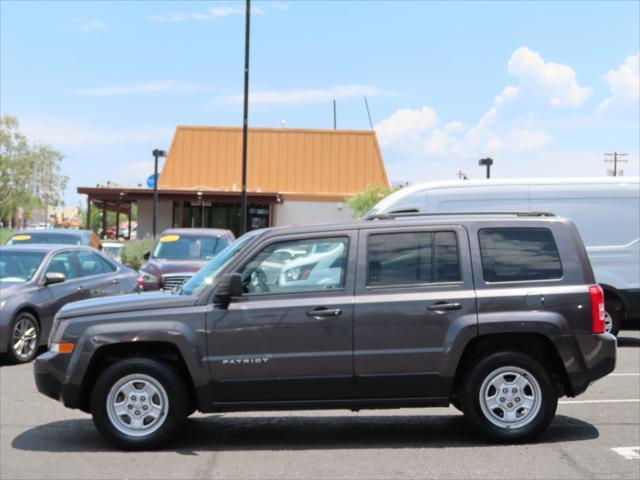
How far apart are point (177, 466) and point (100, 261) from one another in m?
7.84

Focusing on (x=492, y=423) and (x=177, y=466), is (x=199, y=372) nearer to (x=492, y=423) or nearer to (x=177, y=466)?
(x=177, y=466)

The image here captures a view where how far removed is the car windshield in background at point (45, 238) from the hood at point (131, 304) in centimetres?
1072

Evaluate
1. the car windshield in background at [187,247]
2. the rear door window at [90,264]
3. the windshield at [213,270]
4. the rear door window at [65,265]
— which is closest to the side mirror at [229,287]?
the windshield at [213,270]

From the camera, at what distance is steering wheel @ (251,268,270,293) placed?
261 inches

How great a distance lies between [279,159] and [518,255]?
36.9m

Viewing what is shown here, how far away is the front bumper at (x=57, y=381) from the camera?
656cm

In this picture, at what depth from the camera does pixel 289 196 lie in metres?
40.8

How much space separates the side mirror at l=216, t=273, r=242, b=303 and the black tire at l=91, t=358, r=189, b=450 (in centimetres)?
71

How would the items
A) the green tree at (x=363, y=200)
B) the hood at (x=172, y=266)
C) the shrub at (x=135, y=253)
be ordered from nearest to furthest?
the hood at (x=172, y=266) → the shrub at (x=135, y=253) → the green tree at (x=363, y=200)

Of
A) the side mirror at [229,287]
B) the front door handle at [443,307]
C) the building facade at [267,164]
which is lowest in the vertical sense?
the front door handle at [443,307]

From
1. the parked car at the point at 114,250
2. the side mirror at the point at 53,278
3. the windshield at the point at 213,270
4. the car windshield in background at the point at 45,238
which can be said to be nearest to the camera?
the windshield at the point at 213,270

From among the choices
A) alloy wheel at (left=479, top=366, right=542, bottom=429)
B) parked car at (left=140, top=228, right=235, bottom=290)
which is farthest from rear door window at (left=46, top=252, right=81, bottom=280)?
alloy wheel at (left=479, top=366, right=542, bottom=429)

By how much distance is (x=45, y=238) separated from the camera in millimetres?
17078

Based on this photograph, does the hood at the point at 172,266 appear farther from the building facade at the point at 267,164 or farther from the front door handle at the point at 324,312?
the building facade at the point at 267,164
